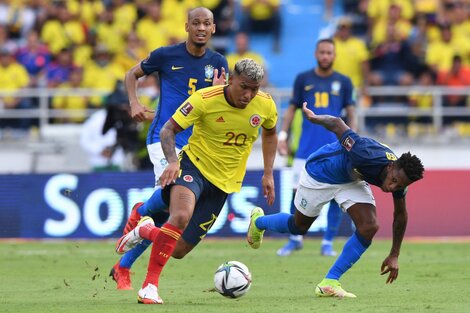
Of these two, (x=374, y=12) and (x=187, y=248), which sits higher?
(x=374, y=12)

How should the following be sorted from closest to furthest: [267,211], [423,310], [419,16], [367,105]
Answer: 1. [423,310]
2. [267,211]
3. [367,105]
4. [419,16]

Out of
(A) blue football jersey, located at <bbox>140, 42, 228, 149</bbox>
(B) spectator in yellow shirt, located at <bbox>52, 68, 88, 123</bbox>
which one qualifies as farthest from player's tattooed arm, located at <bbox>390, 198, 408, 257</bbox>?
(B) spectator in yellow shirt, located at <bbox>52, 68, 88, 123</bbox>

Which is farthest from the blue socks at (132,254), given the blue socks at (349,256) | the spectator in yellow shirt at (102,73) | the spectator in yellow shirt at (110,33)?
the spectator in yellow shirt at (110,33)

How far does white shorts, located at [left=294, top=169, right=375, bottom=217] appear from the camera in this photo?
1039 cm

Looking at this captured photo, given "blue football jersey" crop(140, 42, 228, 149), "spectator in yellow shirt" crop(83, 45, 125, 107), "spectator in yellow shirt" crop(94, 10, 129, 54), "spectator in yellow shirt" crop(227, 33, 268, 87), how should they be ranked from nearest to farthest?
1. "blue football jersey" crop(140, 42, 228, 149)
2. "spectator in yellow shirt" crop(227, 33, 268, 87)
3. "spectator in yellow shirt" crop(83, 45, 125, 107)
4. "spectator in yellow shirt" crop(94, 10, 129, 54)

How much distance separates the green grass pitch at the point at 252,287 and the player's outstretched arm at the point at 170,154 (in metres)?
1.07

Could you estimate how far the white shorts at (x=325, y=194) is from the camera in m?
10.4

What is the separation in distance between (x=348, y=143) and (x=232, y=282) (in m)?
1.59

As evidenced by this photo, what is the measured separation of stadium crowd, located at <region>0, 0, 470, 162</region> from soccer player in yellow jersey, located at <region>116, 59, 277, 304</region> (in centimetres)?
1082

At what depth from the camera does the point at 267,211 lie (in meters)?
17.7

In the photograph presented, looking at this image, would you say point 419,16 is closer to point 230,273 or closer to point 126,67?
point 126,67

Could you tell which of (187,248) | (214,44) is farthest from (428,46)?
(187,248)

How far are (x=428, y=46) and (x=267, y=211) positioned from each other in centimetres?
707

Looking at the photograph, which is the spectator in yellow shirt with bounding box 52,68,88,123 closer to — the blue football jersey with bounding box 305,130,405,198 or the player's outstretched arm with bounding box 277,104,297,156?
the player's outstretched arm with bounding box 277,104,297,156
